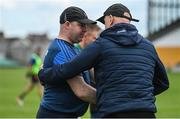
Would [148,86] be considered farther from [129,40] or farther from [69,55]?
[69,55]

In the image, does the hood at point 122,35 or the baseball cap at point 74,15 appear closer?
the hood at point 122,35

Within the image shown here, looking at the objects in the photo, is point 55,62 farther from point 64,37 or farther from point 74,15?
point 74,15

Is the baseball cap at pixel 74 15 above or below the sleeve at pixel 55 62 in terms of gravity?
above

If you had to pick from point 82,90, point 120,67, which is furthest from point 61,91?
point 120,67

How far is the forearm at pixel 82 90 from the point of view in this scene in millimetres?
6694

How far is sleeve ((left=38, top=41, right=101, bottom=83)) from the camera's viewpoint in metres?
6.33

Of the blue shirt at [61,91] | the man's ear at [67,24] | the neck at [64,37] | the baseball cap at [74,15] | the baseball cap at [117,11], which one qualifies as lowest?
the blue shirt at [61,91]

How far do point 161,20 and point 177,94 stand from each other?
1651 inches

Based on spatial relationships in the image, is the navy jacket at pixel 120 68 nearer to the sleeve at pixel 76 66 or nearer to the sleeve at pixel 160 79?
the sleeve at pixel 76 66

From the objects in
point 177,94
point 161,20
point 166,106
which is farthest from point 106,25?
point 161,20

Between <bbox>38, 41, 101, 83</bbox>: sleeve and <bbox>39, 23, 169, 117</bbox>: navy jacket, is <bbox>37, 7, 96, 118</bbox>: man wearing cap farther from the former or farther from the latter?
<bbox>39, 23, 169, 117</bbox>: navy jacket

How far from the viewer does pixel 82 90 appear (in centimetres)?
673

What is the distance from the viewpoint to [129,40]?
6.37 m

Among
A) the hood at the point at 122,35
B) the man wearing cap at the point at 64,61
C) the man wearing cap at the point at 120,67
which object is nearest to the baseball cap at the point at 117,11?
the man wearing cap at the point at 120,67
